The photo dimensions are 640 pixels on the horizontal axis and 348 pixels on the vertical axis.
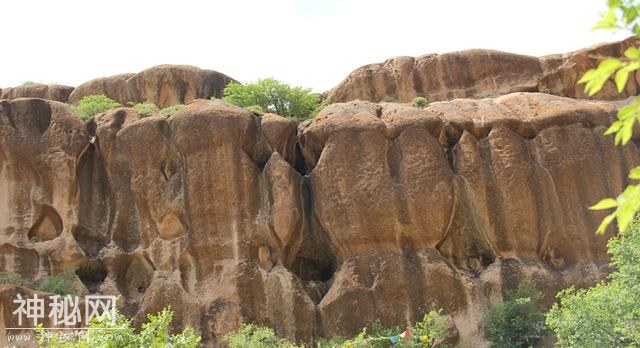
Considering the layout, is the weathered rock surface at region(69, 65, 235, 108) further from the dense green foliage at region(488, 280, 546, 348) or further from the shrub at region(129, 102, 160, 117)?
the dense green foliage at region(488, 280, 546, 348)

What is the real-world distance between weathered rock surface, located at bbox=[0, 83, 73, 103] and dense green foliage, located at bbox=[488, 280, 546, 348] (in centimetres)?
1893

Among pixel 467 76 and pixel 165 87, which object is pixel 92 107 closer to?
pixel 165 87

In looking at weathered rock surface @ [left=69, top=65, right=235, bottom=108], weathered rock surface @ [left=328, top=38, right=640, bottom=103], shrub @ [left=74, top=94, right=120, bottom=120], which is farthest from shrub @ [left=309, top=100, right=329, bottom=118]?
shrub @ [left=74, top=94, right=120, bottom=120]

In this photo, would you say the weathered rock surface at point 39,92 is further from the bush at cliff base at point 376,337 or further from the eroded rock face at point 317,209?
the bush at cliff base at point 376,337

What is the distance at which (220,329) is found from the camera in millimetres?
17828

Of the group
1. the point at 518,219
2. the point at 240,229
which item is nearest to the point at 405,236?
the point at 518,219

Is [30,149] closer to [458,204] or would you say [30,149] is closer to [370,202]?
[370,202]

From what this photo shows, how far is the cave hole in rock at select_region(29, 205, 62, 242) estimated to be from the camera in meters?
19.8

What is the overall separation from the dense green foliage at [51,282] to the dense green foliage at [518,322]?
406 inches

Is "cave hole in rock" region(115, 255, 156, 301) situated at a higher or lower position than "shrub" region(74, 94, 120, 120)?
lower

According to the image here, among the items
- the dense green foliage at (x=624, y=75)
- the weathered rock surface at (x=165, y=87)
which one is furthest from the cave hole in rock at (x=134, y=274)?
the dense green foliage at (x=624, y=75)

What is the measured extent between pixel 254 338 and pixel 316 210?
13.1 feet

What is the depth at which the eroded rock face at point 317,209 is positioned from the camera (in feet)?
59.7

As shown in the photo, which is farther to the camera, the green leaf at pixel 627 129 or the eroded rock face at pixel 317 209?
the eroded rock face at pixel 317 209
